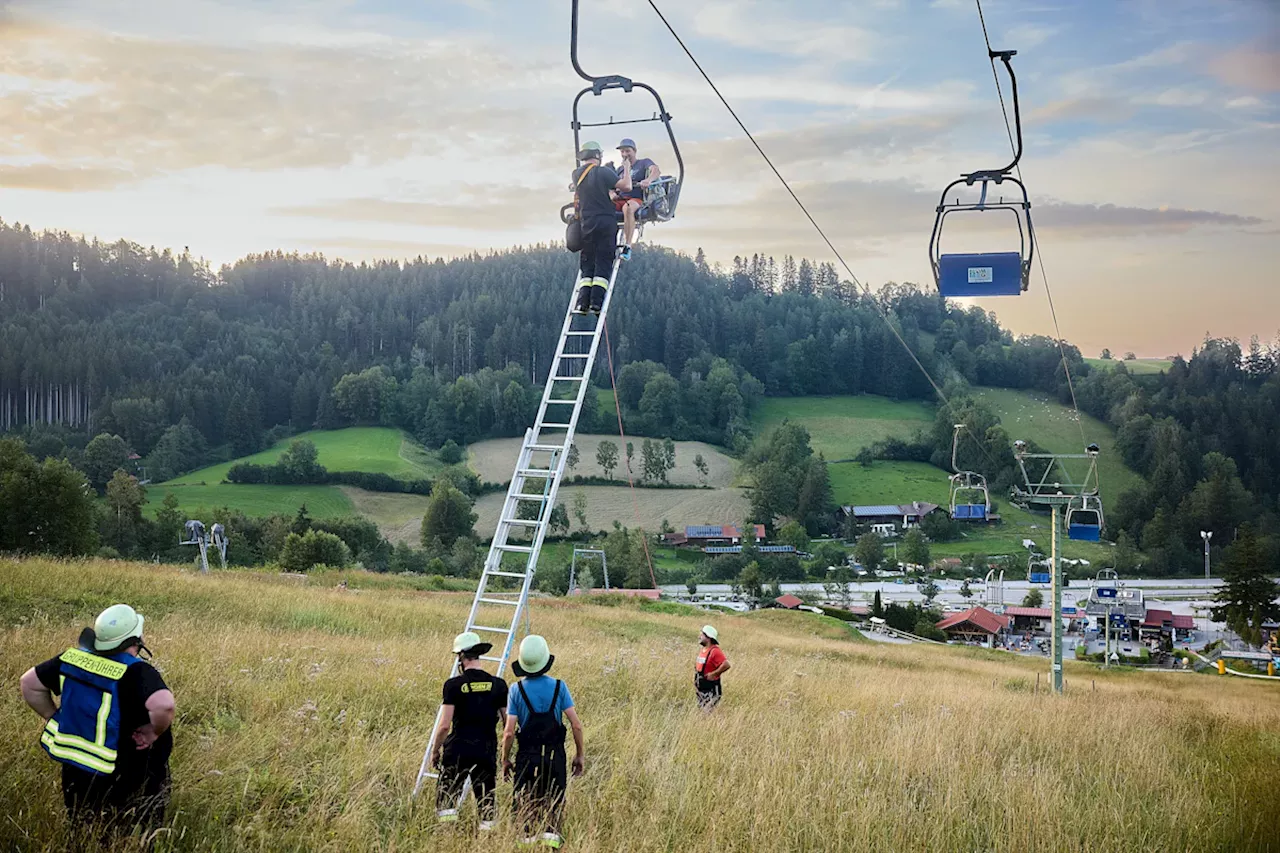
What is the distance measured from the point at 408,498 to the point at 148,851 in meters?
107

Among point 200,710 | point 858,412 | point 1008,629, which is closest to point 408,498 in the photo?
point 1008,629

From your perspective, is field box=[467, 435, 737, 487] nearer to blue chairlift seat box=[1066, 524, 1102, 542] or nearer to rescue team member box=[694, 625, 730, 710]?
blue chairlift seat box=[1066, 524, 1102, 542]

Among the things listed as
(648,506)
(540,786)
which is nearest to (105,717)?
(540,786)

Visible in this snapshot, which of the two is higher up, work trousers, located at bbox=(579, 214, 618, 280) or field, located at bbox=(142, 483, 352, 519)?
work trousers, located at bbox=(579, 214, 618, 280)

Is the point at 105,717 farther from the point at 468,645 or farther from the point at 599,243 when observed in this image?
the point at 599,243

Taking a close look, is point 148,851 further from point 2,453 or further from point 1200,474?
point 1200,474

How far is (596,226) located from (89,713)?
6.59 meters

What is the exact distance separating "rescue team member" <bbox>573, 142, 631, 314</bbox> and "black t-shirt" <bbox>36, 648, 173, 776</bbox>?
5621 millimetres

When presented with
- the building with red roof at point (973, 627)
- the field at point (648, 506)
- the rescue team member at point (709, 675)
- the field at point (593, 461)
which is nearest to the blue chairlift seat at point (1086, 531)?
the rescue team member at point (709, 675)

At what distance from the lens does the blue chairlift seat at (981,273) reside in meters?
14.4

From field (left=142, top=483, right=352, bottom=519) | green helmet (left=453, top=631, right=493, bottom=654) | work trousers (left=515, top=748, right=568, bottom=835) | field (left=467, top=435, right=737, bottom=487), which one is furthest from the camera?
field (left=467, top=435, right=737, bottom=487)

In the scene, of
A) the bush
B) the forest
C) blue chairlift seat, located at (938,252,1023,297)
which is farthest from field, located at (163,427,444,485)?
blue chairlift seat, located at (938,252,1023,297)

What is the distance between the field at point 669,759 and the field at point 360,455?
330 feet

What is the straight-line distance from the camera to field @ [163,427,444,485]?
115m
